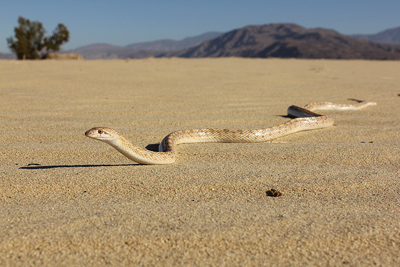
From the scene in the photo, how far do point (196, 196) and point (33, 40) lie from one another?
1311 inches

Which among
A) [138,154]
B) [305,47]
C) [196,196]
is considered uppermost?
[305,47]

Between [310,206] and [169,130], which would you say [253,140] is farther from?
[310,206]

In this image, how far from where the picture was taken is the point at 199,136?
4234 millimetres

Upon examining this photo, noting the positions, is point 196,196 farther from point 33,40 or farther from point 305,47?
point 305,47

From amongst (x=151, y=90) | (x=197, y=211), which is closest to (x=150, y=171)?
(x=197, y=211)

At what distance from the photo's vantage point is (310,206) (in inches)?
90.9

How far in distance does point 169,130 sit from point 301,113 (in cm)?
226

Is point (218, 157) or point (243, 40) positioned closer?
point (218, 157)

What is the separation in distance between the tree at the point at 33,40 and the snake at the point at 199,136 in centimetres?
2948

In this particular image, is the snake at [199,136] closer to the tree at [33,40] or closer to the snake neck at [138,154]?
the snake neck at [138,154]

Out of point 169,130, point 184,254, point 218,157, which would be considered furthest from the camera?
point 169,130

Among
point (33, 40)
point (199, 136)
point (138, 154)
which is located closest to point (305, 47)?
point (33, 40)

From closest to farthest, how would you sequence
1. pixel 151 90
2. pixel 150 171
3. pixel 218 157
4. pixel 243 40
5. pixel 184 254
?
pixel 184 254, pixel 150 171, pixel 218 157, pixel 151 90, pixel 243 40

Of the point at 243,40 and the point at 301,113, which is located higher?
the point at 243,40
